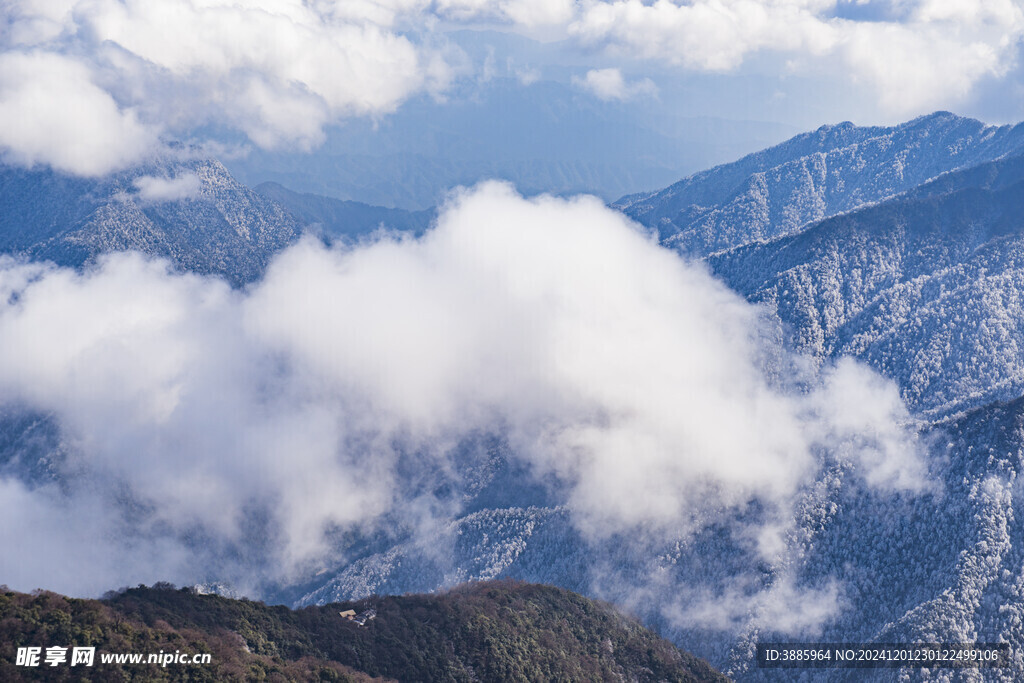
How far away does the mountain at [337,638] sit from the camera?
106 m

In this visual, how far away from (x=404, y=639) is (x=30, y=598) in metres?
76.9

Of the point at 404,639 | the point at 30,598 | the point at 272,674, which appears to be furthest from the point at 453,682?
the point at 30,598

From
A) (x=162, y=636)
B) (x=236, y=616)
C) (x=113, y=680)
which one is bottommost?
(x=113, y=680)

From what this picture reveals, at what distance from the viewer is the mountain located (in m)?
106

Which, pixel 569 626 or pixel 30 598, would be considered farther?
pixel 569 626

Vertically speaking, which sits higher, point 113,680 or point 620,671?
point 620,671

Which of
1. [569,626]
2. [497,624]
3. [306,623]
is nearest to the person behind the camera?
[306,623]

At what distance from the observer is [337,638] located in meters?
154

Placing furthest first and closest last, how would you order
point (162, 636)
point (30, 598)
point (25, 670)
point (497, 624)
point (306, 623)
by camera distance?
point (497, 624) < point (306, 623) < point (162, 636) < point (30, 598) < point (25, 670)

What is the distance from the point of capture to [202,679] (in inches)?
4345

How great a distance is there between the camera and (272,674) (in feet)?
404

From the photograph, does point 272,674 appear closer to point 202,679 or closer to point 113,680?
point 202,679

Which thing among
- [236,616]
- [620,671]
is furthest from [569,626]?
[236,616]

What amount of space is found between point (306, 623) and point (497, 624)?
152 feet
